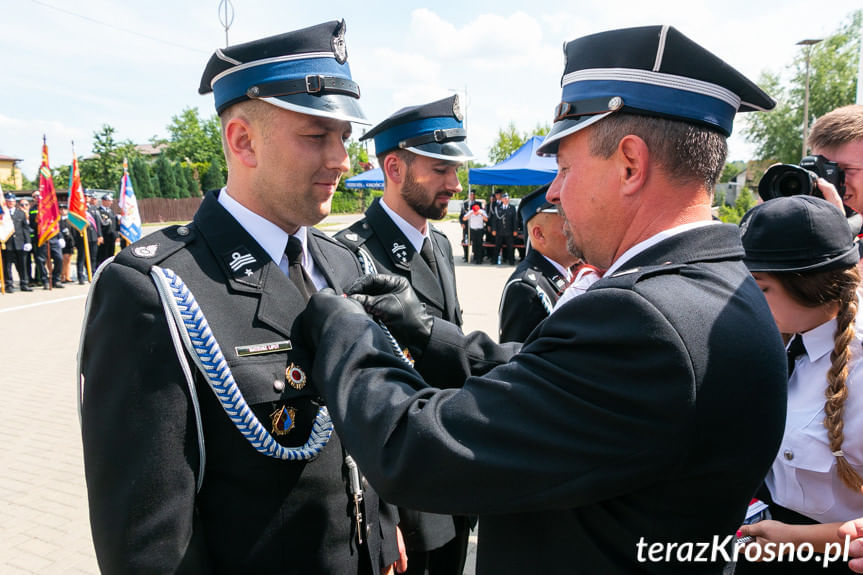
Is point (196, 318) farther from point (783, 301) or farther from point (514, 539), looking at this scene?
point (783, 301)

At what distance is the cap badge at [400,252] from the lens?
3120mm

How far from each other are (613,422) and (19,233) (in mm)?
15352

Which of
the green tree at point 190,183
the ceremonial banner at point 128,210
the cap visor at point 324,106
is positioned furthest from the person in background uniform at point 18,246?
the green tree at point 190,183

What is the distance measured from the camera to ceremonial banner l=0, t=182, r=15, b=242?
12367 millimetres

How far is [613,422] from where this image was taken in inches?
42.8

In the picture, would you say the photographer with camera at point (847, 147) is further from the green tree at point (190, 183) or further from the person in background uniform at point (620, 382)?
the green tree at point (190, 183)

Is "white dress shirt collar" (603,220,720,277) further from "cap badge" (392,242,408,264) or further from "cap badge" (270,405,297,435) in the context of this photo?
"cap badge" (392,242,408,264)

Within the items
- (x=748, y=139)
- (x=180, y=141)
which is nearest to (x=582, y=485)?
(x=748, y=139)

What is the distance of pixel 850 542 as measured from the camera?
64.1 inches

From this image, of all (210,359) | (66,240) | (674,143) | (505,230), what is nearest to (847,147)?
(674,143)

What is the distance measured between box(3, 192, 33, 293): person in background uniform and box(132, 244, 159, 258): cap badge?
14.1 meters

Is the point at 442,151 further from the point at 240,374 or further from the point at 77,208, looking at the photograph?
the point at 77,208

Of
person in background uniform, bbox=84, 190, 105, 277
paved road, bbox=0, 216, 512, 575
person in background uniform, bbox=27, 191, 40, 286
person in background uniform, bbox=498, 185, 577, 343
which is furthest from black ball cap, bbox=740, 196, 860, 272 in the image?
person in background uniform, bbox=84, 190, 105, 277

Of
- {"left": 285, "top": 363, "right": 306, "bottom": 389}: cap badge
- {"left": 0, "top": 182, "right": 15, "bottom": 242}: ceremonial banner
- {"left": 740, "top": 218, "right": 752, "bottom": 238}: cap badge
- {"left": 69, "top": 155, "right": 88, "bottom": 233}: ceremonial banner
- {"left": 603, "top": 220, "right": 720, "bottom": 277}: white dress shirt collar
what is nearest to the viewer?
{"left": 603, "top": 220, "right": 720, "bottom": 277}: white dress shirt collar
